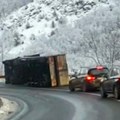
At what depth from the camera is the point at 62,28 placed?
5138 inches

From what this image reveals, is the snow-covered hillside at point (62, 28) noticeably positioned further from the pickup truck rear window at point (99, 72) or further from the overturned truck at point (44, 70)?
the pickup truck rear window at point (99, 72)

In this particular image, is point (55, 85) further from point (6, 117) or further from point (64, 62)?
point (6, 117)

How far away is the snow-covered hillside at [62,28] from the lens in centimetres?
10188

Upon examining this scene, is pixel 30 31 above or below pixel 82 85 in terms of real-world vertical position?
above

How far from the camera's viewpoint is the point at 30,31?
147250 millimetres

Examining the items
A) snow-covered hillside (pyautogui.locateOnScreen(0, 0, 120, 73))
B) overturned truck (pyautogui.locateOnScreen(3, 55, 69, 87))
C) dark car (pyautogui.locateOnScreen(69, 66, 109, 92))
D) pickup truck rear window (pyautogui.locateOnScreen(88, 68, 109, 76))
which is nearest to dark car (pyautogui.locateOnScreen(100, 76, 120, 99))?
dark car (pyautogui.locateOnScreen(69, 66, 109, 92))

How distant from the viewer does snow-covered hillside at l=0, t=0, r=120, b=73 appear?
101875mm

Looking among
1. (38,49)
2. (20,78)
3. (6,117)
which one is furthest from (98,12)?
(6,117)

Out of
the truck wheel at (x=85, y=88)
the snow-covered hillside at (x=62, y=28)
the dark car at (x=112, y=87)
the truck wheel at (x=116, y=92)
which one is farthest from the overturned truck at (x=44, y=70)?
the snow-covered hillside at (x=62, y=28)

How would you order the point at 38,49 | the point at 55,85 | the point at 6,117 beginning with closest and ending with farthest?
the point at 6,117, the point at 55,85, the point at 38,49

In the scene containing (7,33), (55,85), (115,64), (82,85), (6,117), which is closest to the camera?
(6,117)

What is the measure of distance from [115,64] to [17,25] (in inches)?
3664

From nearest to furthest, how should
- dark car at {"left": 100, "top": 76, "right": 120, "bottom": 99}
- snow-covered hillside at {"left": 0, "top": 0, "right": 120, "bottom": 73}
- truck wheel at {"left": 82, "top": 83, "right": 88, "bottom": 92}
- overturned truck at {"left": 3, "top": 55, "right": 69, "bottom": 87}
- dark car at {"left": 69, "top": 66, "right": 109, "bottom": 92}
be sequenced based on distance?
dark car at {"left": 100, "top": 76, "right": 120, "bottom": 99} → dark car at {"left": 69, "top": 66, "right": 109, "bottom": 92} → truck wheel at {"left": 82, "top": 83, "right": 88, "bottom": 92} → overturned truck at {"left": 3, "top": 55, "right": 69, "bottom": 87} → snow-covered hillside at {"left": 0, "top": 0, "right": 120, "bottom": 73}

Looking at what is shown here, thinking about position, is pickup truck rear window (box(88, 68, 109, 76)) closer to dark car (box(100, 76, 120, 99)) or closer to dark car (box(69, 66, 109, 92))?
dark car (box(69, 66, 109, 92))
